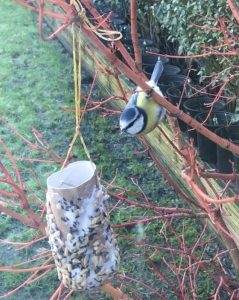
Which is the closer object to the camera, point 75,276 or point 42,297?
point 75,276

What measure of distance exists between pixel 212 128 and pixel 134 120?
5.54 ft

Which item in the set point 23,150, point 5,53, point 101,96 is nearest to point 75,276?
point 23,150

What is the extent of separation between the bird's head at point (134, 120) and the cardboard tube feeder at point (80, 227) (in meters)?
0.19

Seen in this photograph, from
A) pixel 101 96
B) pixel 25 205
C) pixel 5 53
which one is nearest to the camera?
A: pixel 25 205

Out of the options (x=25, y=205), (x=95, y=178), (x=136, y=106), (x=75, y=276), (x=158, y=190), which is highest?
(x=136, y=106)

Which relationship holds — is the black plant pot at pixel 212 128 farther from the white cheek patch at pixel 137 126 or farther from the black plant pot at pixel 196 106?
the white cheek patch at pixel 137 126

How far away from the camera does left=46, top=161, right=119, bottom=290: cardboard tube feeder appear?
1752 mm

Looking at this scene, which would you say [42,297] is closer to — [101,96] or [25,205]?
[25,205]

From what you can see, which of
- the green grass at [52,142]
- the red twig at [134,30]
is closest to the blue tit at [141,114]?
the red twig at [134,30]

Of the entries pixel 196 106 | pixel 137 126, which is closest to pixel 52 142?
pixel 196 106

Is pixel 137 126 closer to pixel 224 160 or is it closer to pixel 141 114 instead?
pixel 141 114

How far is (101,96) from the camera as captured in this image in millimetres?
5270

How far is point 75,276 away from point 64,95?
368 centimetres

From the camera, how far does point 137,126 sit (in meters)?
1.89
